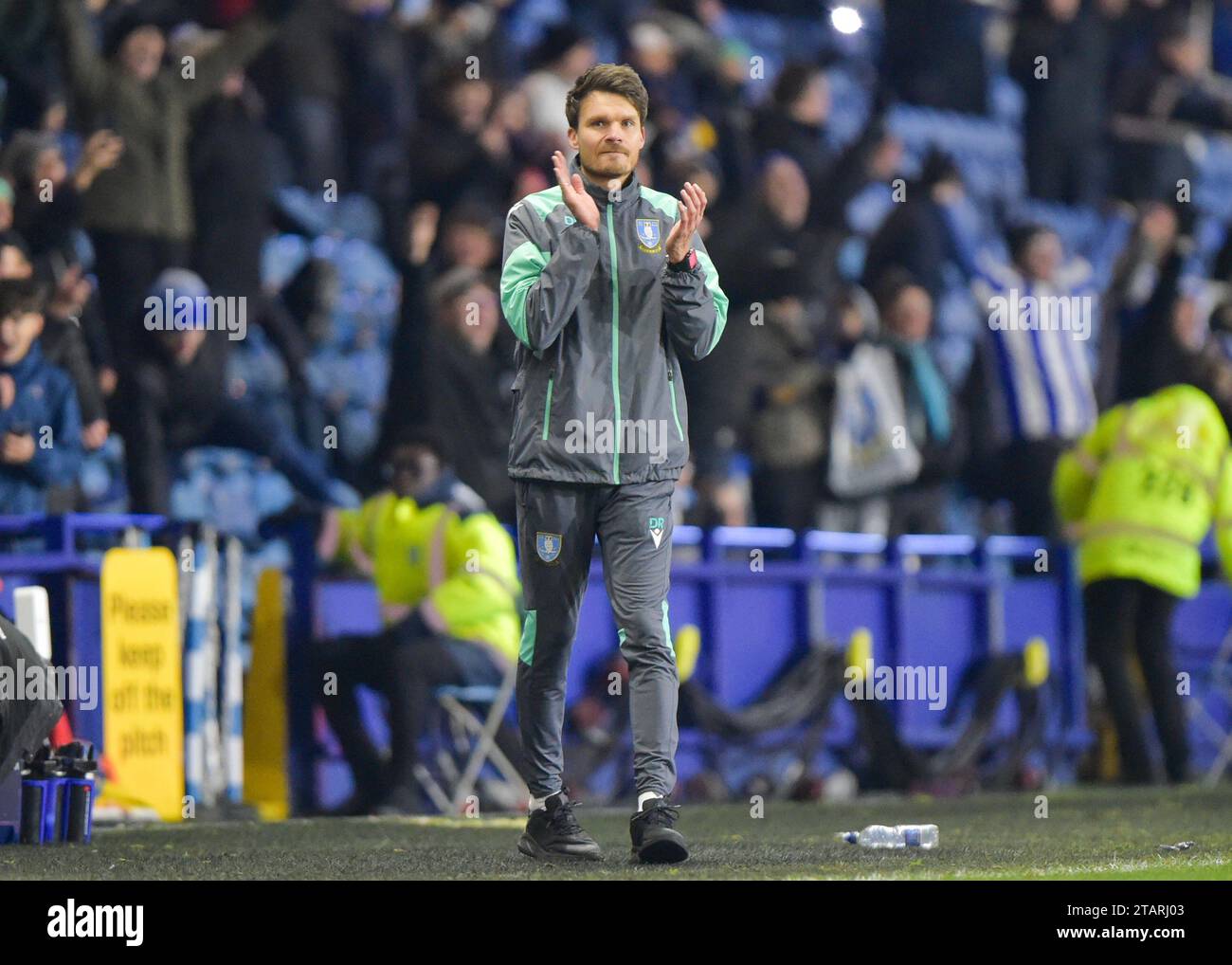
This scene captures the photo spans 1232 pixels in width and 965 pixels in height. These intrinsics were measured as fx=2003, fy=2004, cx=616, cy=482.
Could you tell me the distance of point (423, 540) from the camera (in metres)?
8.13

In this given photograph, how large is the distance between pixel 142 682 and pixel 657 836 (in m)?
3.23

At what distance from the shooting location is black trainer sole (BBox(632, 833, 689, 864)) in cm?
484

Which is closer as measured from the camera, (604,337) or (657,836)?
(657,836)

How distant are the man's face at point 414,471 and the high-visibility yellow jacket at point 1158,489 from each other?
347cm

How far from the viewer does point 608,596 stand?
5.09 meters

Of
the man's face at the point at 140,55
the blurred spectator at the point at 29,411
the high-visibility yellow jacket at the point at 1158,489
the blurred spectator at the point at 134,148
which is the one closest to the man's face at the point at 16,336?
the blurred spectator at the point at 29,411

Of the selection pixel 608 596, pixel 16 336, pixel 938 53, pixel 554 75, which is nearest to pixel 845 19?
pixel 938 53

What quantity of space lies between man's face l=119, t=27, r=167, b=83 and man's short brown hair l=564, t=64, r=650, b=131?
376cm

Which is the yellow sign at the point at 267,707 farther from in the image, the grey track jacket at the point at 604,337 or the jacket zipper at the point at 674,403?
the jacket zipper at the point at 674,403

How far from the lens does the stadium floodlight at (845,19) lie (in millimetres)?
10055

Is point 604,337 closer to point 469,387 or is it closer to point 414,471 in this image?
point 414,471

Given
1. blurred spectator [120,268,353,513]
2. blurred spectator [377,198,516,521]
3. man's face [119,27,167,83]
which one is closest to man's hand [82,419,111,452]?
blurred spectator [120,268,353,513]
